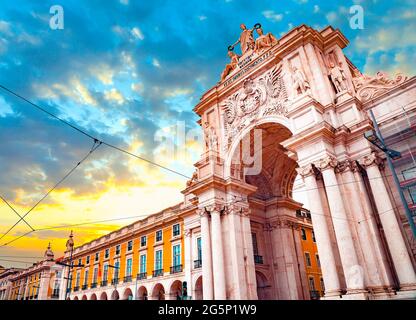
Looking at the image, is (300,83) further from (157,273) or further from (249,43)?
(157,273)

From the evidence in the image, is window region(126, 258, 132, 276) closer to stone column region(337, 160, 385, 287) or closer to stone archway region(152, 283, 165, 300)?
stone archway region(152, 283, 165, 300)

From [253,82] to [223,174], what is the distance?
724cm

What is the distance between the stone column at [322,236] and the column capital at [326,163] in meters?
0.55

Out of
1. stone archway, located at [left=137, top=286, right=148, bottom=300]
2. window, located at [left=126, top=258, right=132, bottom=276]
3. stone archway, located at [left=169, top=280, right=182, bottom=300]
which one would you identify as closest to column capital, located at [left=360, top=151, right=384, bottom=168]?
stone archway, located at [left=169, top=280, right=182, bottom=300]

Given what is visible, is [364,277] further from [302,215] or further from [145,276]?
[145,276]

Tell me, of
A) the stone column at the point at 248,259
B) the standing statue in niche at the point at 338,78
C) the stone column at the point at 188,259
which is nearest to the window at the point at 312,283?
the stone column at the point at 188,259

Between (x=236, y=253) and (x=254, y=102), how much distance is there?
414 inches

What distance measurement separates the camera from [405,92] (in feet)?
52.2

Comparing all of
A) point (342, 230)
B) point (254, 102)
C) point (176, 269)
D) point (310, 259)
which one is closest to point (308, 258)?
point (310, 259)

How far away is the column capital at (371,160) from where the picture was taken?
14.9 meters

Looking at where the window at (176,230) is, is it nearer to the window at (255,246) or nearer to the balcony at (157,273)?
the balcony at (157,273)

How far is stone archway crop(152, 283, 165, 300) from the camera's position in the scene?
100 feet

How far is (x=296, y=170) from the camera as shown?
59.3 ft
